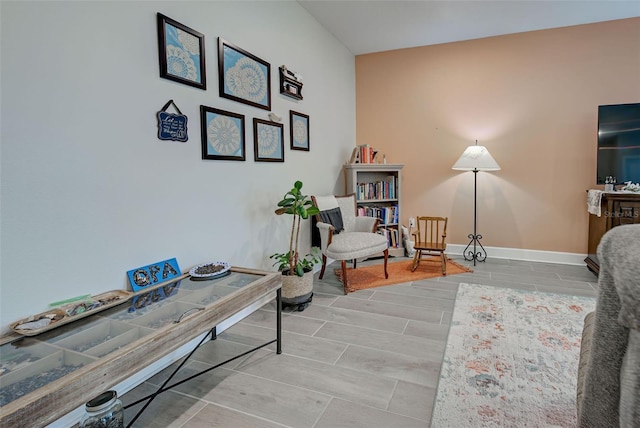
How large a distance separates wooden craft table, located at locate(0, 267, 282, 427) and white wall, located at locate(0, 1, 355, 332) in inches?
8.8

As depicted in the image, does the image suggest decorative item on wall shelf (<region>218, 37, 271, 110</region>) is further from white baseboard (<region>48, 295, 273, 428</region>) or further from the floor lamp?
the floor lamp

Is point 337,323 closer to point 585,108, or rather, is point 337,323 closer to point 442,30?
point 442,30

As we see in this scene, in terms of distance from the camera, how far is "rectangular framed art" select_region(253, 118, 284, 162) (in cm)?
Answer: 277

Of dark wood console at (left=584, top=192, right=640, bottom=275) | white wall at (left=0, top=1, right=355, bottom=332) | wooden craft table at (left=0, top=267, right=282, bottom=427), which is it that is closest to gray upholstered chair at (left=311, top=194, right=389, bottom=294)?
white wall at (left=0, top=1, right=355, bottom=332)

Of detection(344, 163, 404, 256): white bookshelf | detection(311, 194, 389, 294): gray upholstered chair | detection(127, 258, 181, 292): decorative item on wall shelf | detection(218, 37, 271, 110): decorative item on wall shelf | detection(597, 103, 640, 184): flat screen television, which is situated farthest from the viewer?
detection(344, 163, 404, 256): white bookshelf

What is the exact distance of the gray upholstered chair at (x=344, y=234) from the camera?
3229 mm

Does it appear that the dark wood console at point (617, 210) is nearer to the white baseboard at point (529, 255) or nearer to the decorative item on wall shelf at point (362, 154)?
the white baseboard at point (529, 255)

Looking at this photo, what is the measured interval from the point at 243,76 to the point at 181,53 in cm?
61

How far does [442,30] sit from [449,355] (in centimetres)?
370

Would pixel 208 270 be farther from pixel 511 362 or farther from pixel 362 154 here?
pixel 362 154

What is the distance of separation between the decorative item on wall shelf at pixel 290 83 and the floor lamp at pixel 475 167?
2.05 m

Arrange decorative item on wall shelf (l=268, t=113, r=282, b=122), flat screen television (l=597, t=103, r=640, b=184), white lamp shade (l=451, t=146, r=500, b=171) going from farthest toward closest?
white lamp shade (l=451, t=146, r=500, b=171) → flat screen television (l=597, t=103, r=640, b=184) → decorative item on wall shelf (l=268, t=113, r=282, b=122)

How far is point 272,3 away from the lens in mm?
2943

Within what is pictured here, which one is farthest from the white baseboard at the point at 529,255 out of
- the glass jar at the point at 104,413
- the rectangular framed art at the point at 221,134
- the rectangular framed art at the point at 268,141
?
the glass jar at the point at 104,413
